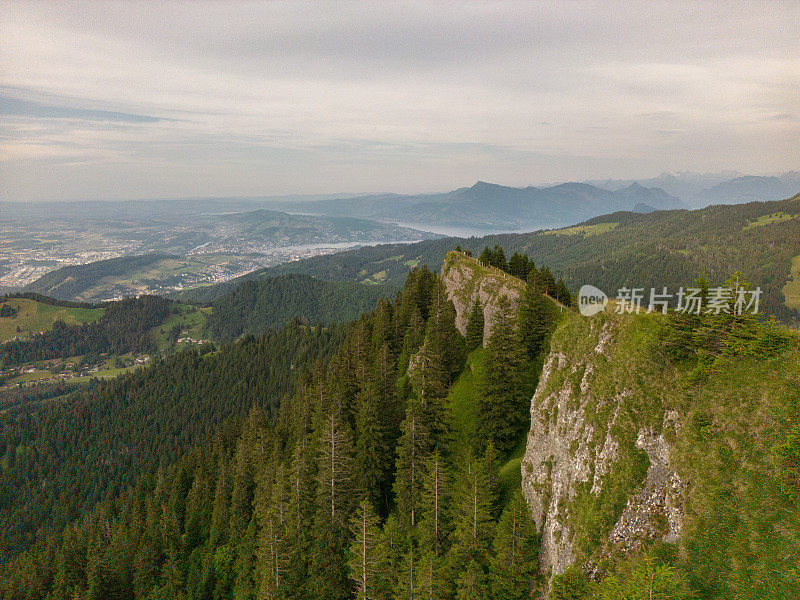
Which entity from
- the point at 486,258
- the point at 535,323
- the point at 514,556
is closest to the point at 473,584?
the point at 514,556

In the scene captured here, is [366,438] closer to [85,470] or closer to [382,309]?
[382,309]

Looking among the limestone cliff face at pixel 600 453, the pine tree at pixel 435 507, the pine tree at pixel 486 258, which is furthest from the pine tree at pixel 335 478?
the pine tree at pixel 486 258

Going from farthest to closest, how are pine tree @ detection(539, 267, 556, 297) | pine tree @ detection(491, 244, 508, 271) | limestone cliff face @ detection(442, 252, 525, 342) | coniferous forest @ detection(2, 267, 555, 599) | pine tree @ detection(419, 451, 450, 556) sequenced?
pine tree @ detection(491, 244, 508, 271)
pine tree @ detection(539, 267, 556, 297)
limestone cliff face @ detection(442, 252, 525, 342)
pine tree @ detection(419, 451, 450, 556)
coniferous forest @ detection(2, 267, 555, 599)

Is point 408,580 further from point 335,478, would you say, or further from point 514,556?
point 335,478

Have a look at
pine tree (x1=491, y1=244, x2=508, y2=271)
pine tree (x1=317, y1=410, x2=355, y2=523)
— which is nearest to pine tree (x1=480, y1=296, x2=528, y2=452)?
pine tree (x1=317, y1=410, x2=355, y2=523)

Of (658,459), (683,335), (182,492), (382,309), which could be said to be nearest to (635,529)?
(658,459)

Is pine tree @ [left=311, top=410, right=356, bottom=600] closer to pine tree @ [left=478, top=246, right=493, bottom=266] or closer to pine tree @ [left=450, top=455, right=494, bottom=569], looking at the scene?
pine tree @ [left=450, top=455, right=494, bottom=569]
